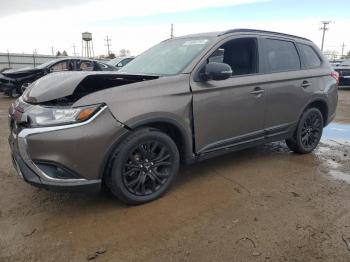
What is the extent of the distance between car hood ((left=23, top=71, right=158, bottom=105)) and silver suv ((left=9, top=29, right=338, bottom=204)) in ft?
0.03

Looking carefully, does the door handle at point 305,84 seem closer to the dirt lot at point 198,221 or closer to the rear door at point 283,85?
the rear door at point 283,85

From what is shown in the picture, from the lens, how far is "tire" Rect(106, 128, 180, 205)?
3.44 m

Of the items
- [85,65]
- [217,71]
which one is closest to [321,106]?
[217,71]

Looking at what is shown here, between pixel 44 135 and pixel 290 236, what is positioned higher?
pixel 44 135

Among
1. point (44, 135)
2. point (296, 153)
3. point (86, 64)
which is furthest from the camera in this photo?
point (86, 64)

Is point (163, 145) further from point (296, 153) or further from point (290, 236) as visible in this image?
point (296, 153)

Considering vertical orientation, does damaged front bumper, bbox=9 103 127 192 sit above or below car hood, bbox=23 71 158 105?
below

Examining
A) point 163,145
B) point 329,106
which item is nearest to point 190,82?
point 163,145

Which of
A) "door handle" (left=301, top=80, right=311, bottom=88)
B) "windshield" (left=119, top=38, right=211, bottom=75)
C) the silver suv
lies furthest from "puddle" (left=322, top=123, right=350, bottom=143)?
"windshield" (left=119, top=38, right=211, bottom=75)

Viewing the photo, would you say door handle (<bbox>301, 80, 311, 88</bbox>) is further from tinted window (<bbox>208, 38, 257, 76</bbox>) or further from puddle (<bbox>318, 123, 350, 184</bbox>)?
puddle (<bbox>318, 123, 350, 184</bbox>)

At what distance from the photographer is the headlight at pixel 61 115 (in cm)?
317

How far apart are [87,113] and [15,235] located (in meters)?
1.22

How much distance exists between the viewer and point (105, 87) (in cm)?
349

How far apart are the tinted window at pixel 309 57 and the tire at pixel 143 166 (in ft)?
9.30
